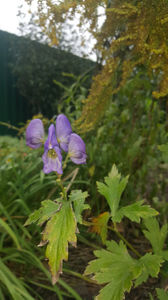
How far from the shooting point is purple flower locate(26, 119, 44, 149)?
70 cm

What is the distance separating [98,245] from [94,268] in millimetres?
669

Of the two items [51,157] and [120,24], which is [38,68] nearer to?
[120,24]

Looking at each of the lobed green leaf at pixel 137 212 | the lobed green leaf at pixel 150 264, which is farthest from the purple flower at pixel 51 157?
the lobed green leaf at pixel 150 264

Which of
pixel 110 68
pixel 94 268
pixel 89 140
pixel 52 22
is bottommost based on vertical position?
pixel 94 268

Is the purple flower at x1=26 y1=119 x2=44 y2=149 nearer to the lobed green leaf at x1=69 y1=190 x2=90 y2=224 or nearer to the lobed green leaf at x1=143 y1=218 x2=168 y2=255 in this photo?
the lobed green leaf at x1=69 y1=190 x2=90 y2=224

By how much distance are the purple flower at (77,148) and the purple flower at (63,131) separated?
18 millimetres

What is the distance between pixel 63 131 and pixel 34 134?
2.5 inches

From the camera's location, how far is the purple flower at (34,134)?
2.29ft

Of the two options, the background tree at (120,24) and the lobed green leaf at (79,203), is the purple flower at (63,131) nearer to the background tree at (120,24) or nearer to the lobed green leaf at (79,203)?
the lobed green leaf at (79,203)

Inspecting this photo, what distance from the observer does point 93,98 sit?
90 cm

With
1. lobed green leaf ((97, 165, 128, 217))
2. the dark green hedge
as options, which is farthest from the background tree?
the dark green hedge

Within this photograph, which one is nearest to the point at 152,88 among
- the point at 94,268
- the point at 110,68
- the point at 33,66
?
the point at 110,68

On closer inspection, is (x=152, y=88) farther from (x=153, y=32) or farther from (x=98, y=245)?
(x=153, y=32)

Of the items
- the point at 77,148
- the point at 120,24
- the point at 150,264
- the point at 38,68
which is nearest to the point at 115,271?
the point at 150,264
